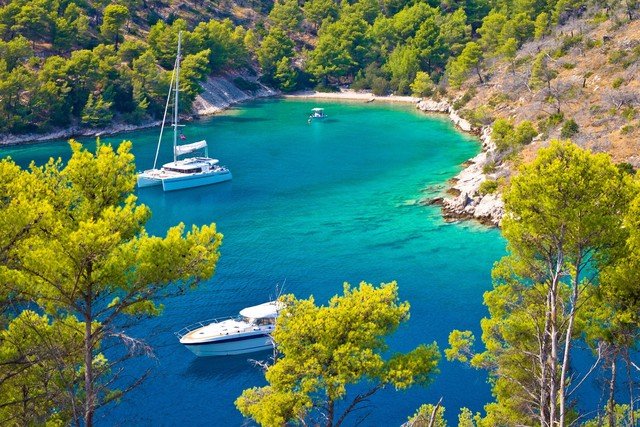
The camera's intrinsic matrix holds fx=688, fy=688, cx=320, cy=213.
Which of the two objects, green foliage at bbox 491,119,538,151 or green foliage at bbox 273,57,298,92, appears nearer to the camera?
green foliage at bbox 491,119,538,151

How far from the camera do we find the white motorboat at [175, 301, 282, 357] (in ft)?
131

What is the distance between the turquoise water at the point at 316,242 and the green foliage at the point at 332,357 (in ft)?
Answer: 37.3

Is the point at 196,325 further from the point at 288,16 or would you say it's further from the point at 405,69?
the point at 288,16

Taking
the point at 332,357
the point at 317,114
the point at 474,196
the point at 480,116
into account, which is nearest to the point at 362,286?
the point at 332,357

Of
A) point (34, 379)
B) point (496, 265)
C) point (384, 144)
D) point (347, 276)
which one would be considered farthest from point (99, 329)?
point (384, 144)

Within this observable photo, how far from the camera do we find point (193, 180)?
245 ft

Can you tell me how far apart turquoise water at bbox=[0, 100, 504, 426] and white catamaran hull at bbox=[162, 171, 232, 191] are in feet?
3.10

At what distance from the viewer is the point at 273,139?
9669 centimetres

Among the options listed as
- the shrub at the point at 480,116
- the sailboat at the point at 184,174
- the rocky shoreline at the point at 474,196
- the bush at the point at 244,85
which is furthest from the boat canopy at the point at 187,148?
the bush at the point at 244,85

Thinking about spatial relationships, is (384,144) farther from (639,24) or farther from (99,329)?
(99,329)

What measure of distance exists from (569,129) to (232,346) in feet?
151

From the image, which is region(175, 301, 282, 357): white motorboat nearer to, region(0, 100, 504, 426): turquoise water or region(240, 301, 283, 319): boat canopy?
region(240, 301, 283, 319): boat canopy

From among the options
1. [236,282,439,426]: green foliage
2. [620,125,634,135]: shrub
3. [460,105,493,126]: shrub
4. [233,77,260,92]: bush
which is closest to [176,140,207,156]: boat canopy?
[460,105,493,126]: shrub

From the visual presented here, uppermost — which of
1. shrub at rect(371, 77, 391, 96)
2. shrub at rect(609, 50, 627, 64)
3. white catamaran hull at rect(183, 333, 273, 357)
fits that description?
shrub at rect(609, 50, 627, 64)
